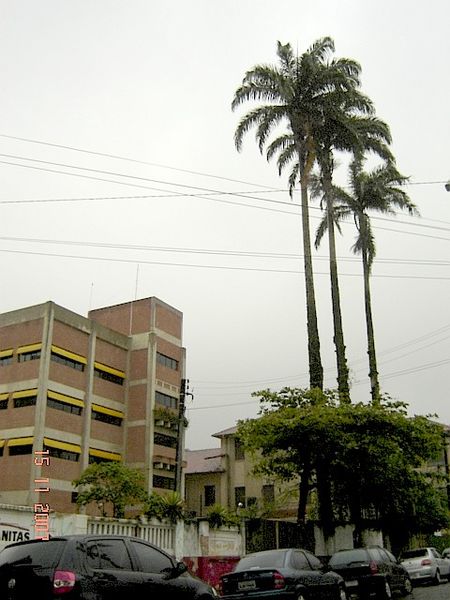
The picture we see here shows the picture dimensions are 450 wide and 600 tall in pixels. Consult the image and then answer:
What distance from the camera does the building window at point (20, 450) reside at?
4362 centimetres

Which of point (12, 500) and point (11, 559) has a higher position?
point (12, 500)

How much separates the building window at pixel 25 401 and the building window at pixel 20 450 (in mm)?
2687

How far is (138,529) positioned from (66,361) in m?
31.6

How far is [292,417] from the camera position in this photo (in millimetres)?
23156

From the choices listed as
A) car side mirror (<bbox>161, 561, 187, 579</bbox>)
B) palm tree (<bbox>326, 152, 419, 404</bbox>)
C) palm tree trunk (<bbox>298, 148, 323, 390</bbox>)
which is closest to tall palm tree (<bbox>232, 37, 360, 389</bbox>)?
palm tree trunk (<bbox>298, 148, 323, 390</bbox>)

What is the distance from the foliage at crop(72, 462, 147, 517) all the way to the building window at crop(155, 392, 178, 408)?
21.1 meters

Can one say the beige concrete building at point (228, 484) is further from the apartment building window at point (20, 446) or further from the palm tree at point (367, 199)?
the palm tree at point (367, 199)

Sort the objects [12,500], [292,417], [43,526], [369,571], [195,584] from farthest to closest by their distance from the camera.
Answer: [12,500]
[292,417]
[369,571]
[43,526]
[195,584]

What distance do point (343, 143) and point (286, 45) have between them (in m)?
5.16

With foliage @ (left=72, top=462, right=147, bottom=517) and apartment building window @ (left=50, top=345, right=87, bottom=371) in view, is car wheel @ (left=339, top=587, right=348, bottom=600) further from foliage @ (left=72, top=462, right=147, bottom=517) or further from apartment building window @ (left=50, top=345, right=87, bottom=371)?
apartment building window @ (left=50, top=345, right=87, bottom=371)

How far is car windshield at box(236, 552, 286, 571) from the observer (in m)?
13.8

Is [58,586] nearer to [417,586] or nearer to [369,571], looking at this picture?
[369,571]

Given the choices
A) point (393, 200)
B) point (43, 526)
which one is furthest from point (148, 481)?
point (43, 526)

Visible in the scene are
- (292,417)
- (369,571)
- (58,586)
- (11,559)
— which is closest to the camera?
(58,586)
